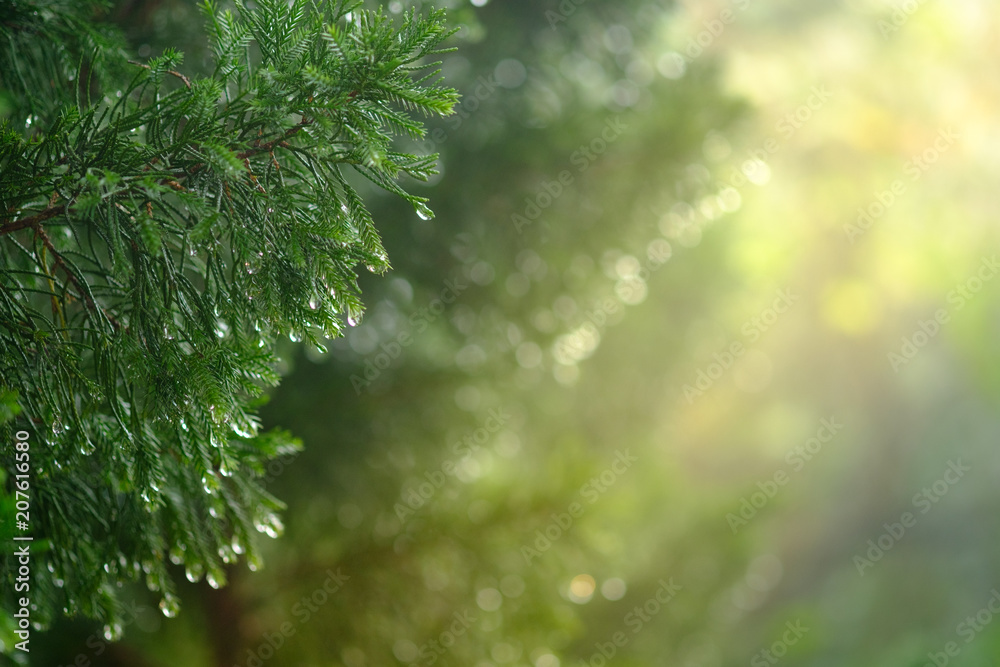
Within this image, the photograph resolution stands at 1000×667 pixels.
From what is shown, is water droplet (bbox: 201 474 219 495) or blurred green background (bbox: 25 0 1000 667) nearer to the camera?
water droplet (bbox: 201 474 219 495)

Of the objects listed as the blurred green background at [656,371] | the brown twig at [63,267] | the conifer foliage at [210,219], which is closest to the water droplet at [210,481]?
the conifer foliage at [210,219]

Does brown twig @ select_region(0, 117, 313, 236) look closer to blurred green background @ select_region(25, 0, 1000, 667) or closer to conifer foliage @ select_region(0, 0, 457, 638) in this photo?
conifer foliage @ select_region(0, 0, 457, 638)

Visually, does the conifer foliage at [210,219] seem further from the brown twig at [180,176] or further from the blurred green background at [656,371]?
the blurred green background at [656,371]

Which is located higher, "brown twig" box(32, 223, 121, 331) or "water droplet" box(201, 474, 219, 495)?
"brown twig" box(32, 223, 121, 331)

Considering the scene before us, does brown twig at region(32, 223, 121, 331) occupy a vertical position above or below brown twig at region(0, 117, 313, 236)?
below

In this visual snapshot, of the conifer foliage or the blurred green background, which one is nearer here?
the conifer foliage

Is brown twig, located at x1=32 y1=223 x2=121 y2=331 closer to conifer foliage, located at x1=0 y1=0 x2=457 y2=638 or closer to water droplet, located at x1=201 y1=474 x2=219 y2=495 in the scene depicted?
conifer foliage, located at x1=0 y1=0 x2=457 y2=638

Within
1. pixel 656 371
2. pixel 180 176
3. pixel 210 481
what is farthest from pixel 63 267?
pixel 656 371

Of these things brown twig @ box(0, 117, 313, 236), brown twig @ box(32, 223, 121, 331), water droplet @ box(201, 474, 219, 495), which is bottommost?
water droplet @ box(201, 474, 219, 495)

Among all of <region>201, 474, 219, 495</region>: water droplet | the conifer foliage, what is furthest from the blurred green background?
<region>201, 474, 219, 495</region>: water droplet
